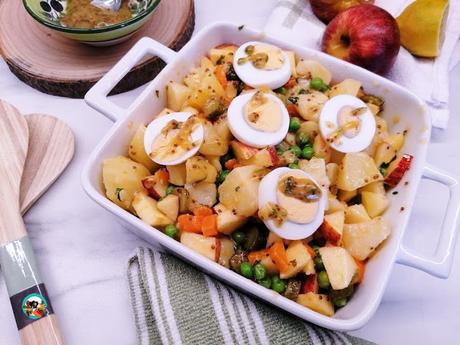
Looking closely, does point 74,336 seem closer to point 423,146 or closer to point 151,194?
point 151,194

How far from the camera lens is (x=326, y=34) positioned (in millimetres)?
1618

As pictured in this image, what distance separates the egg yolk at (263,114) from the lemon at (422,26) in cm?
66

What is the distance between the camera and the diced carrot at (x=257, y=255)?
3.79ft

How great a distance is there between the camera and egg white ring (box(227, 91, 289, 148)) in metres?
1.23

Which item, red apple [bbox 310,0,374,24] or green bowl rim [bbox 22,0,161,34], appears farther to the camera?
red apple [bbox 310,0,374,24]

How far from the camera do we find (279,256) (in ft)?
3.67

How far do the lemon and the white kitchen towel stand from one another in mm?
33

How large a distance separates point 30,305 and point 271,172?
65cm

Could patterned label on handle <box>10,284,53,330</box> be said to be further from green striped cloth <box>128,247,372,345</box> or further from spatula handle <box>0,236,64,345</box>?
green striped cloth <box>128,247,372,345</box>

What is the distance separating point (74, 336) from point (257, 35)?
973 mm

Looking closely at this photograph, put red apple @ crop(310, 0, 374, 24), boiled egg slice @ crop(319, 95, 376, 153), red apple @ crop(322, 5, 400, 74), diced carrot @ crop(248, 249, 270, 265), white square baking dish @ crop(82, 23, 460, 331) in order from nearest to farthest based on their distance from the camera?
white square baking dish @ crop(82, 23, 460, 331), diced carrot @ crop(248, 249, 270, 265), boiled egg slice @ crop(319, 95, 376, 153), red apple @ crop(322, 5, 400, 74), red apple @ crop(310, 0, 374, 24)

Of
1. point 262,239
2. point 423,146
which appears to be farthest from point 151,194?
point 423,146

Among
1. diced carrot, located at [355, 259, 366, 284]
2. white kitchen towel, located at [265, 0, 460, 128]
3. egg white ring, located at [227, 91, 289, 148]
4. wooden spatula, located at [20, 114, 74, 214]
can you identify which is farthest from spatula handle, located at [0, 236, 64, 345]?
white kitchen towel, located at [265, 0, 460, 128]

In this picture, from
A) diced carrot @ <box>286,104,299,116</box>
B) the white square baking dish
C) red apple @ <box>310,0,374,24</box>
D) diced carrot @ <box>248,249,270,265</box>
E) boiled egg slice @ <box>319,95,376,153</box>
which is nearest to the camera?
the white square baking dish
